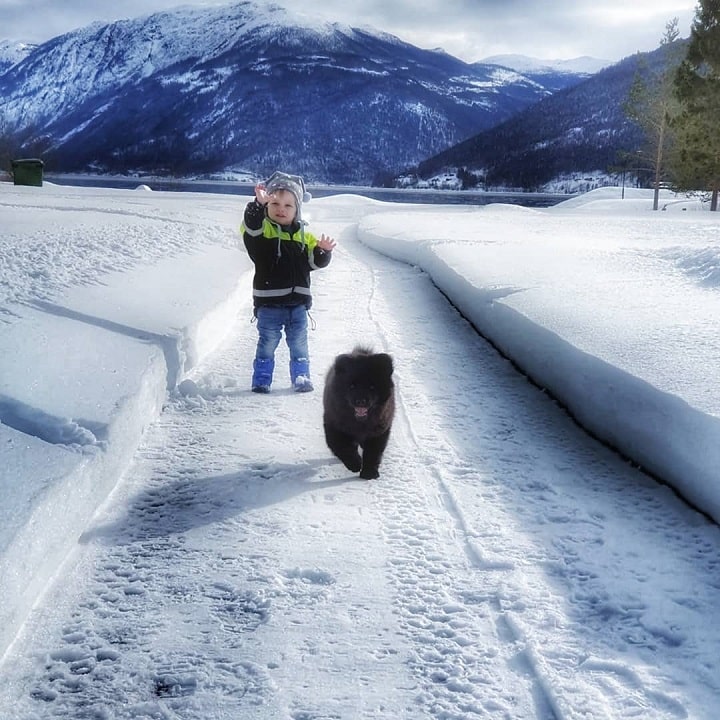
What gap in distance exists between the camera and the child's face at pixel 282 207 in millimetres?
4824

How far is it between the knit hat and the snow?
1.31m

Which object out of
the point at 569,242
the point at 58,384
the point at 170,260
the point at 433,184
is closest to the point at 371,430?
the point at 58,384

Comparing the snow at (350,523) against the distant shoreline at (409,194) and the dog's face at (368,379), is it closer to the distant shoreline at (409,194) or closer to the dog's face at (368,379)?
the dog's face at (368,379)

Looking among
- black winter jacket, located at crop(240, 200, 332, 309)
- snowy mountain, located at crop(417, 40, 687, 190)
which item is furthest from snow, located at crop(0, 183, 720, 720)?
snowy mountain, located at crop(417, 40, 687, 190)

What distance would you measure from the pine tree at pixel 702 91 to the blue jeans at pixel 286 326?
28.3 m

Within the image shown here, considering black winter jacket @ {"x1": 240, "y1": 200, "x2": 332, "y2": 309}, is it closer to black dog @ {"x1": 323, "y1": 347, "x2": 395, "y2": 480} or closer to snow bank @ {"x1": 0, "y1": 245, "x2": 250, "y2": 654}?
snow bank @ {"x1": 0, "y1": 245, "x2": 250, "y2": 654}

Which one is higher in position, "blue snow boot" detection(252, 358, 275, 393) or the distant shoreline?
the distant shoreline

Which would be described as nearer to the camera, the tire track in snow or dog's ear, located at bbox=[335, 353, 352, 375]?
the tire track in snow

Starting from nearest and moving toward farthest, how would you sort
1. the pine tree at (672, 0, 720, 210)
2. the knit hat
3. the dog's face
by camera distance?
the dog's face, the knit hat, the pine tree at (672, 0, 720, 210)

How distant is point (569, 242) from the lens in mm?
14227

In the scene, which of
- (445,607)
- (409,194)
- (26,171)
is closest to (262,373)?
(445,607)

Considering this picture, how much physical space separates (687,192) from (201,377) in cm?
3827

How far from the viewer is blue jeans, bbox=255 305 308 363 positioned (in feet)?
16.7

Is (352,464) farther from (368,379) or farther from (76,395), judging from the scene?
(76,395)
